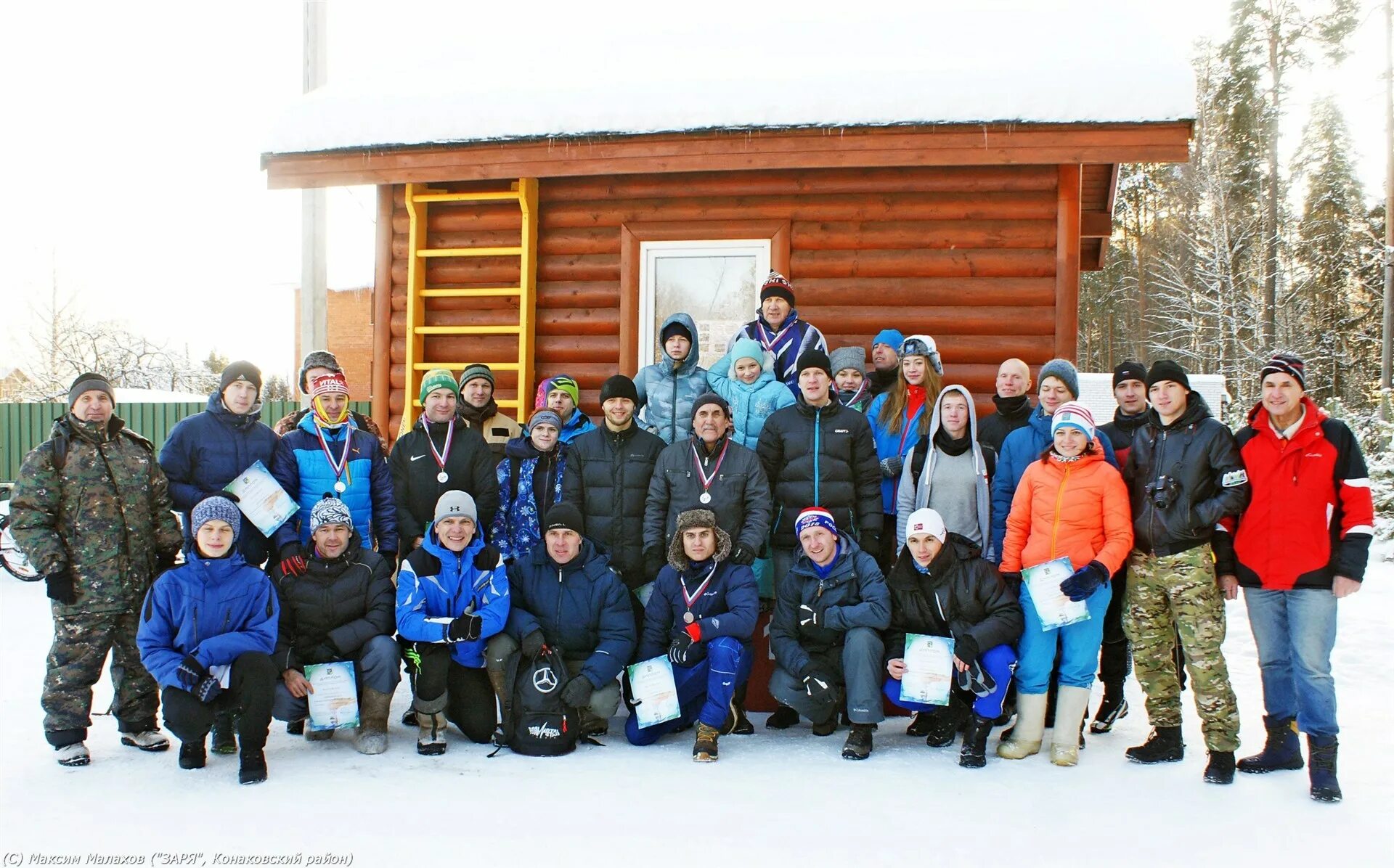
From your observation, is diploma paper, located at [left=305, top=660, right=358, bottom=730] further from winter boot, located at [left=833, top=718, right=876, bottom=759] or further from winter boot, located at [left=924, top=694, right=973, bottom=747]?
winter boot, located at [left=924, top=694, right=973, bottom=747]

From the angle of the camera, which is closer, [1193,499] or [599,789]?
[599,789]

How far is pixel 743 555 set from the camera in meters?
4.88

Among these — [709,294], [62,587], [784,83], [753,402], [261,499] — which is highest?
[784,83]

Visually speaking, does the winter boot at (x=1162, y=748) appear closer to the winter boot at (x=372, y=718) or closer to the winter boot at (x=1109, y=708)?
the winter boot at (x=1109, y=708)

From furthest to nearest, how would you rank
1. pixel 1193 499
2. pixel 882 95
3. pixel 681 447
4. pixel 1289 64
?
pixel 1289 64
pixel 882 95
pixel 681 447
pixel 1193 499

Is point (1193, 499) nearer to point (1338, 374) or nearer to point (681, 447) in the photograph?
point (681, 447)

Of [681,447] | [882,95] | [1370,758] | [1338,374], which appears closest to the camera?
[1370,758]

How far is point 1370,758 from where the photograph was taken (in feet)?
15.3

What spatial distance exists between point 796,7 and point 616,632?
17.7ft

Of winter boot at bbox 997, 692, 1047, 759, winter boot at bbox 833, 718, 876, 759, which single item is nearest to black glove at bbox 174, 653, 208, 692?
winter boot at bbox 833, 718, 876, 759

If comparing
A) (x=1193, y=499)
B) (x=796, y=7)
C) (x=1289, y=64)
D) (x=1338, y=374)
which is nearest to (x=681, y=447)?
(x=1193, y=499)

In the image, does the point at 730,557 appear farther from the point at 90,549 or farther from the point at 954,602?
the point at 90,549

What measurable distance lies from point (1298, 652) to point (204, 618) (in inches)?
185

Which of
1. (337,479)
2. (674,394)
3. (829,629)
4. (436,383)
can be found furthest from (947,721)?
(337,479)
